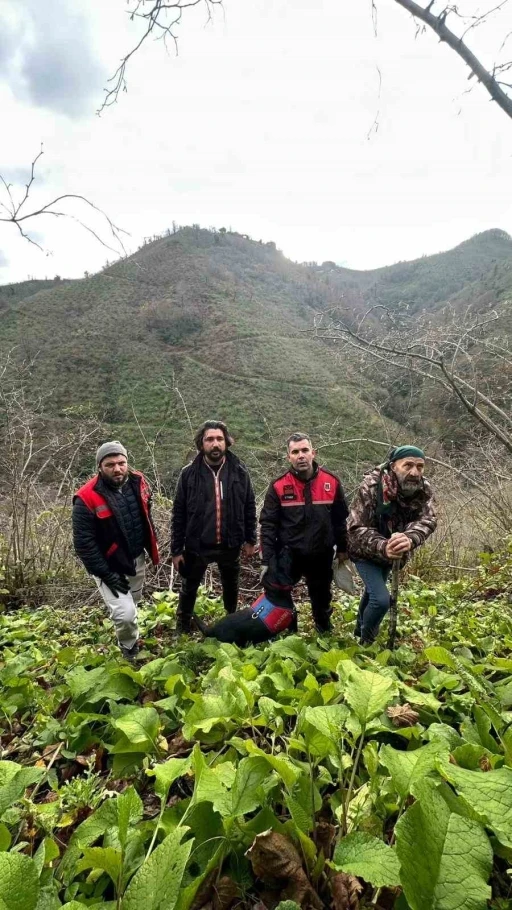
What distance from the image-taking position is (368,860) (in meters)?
0.98

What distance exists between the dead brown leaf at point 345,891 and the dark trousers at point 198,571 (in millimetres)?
3245

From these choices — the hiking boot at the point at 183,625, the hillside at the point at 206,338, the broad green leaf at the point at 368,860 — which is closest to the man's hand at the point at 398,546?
the broad green leaf at the point at 368,860

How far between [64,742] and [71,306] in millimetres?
64977

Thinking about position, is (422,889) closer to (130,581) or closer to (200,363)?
(130,581)

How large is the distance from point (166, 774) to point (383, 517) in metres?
2.42

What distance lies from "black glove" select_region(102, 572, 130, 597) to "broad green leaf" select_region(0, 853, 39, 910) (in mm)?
3054

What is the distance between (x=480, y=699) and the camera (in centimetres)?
173

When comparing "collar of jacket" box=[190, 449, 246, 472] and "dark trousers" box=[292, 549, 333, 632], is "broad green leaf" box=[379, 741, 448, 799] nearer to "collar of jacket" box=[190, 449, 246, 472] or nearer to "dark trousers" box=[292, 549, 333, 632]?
"dark trousers" box=[292, 549, 333, 632]

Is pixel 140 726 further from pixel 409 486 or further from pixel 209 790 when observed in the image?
pixel 409 486

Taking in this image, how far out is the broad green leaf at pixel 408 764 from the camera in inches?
47.8

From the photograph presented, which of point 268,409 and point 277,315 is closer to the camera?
point 268,409

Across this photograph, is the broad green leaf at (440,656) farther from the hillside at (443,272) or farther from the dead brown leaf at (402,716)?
the hillside at (443,272)

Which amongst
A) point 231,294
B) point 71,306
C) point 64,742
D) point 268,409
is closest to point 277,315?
point 231,294

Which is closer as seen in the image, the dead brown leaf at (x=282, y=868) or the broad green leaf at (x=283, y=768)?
the dead brown leaf at (x=282, y=868)
